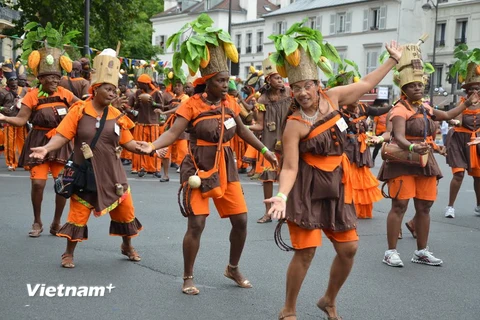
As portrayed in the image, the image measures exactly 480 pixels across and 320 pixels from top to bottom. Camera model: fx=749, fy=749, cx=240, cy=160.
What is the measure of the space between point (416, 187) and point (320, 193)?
2.72 meters

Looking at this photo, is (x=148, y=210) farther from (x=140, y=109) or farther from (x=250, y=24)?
(x=250, y=24)

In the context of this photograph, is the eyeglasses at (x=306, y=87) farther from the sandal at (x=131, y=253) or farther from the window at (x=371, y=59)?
the window at (x=371, y=59)

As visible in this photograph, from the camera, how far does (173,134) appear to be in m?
6.44

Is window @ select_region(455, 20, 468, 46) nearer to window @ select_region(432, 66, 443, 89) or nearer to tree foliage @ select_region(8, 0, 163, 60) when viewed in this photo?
window @ select_region(432, 66, 443, 89)

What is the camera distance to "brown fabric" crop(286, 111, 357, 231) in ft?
17.5

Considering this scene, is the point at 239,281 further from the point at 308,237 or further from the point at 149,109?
the point at 149,109

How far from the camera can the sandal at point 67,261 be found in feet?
23.5

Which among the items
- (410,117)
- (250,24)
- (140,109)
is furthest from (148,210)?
(250,24)

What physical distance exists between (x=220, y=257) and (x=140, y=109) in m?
9.21

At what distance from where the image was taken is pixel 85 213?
7.24 meters

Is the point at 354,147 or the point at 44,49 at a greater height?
the point at 44,49

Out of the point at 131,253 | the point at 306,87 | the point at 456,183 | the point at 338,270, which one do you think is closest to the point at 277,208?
the point at 338,270

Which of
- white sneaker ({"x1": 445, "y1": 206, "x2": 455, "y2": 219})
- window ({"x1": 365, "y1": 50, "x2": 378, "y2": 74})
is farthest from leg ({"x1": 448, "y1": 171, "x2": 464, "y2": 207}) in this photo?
window ({"x1": 365, "y1": 50, "x2": 378, "y2": 74})

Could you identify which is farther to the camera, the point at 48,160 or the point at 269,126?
the point at 269,126
